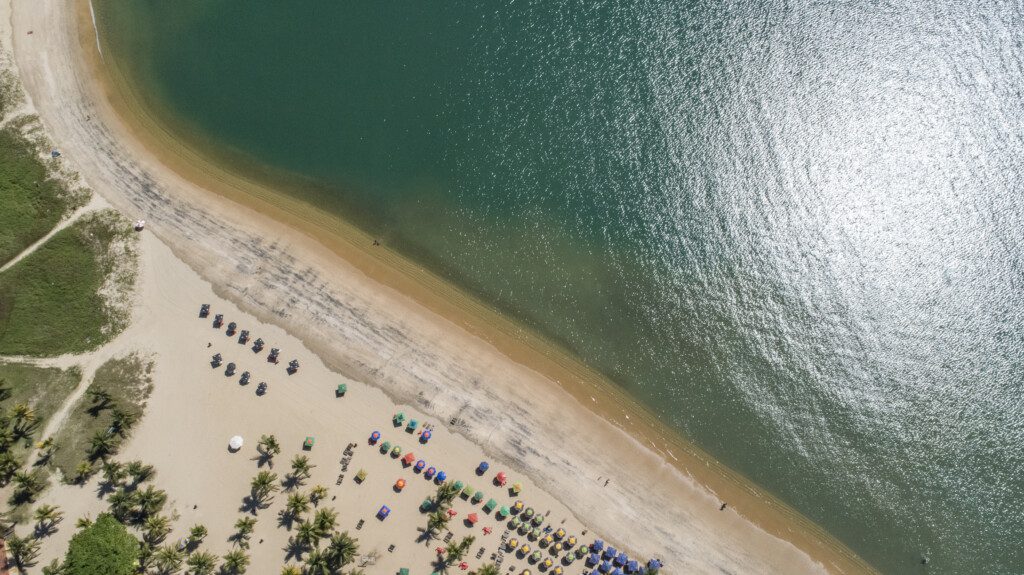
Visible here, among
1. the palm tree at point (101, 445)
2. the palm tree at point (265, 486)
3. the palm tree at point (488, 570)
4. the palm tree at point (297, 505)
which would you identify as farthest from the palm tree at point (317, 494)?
the palm tree at point (101, 445)

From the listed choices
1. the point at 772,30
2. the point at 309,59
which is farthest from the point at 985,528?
the point at 309,59

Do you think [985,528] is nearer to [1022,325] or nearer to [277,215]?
[1022,325]

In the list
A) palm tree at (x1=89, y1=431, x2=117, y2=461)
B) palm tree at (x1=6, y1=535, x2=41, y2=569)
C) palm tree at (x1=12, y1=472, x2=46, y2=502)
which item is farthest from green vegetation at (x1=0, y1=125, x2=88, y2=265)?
palm tree at (x1=6, y1=535, x2=41, y2=569)

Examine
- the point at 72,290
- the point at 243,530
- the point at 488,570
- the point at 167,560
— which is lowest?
the point at 167,560

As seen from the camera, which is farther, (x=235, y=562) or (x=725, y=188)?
(x=725, y=188)

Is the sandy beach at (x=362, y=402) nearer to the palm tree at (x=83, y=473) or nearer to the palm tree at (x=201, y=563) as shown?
the palm tree at (x=83, y=473)

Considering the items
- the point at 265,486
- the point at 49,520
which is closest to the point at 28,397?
the point at 49,520

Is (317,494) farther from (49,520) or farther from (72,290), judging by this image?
(72,290)
